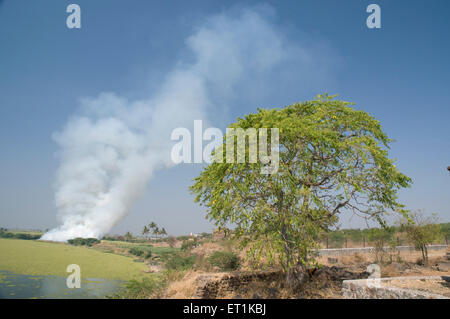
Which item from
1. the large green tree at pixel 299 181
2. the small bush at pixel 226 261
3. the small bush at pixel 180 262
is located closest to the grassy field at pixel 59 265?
the small bush at pixel 180 262

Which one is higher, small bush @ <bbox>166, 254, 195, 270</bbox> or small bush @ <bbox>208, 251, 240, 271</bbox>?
small bush @ <bbox>208, 251, 240, 271</bbox>

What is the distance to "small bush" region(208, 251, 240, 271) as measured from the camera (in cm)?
1511

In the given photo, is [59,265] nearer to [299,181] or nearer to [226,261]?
[226,261]

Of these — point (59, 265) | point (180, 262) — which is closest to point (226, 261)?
point (180, 262)

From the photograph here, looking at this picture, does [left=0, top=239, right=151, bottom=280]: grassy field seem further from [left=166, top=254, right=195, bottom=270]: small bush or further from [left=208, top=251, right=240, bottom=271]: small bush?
[left=208, top=251, right=240, bottom=271]: small bush

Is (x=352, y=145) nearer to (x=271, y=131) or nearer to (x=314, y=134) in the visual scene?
(x=314, y=134)

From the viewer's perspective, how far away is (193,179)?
476 inches

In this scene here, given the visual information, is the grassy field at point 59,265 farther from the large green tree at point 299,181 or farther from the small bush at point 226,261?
the large green tree at point 299,181

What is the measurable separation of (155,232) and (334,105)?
8689cm

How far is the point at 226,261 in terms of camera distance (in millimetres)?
15195

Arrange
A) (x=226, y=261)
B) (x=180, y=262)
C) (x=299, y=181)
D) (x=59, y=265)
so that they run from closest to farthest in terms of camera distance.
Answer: (x=299, y=181)
(x=226, y=261)
(x=180, y=262)
(x=59, y=265)

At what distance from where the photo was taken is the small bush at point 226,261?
15109mm

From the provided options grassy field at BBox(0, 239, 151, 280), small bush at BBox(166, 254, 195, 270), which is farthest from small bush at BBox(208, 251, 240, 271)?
grassy field at BBox(0, 239, 151, 280)

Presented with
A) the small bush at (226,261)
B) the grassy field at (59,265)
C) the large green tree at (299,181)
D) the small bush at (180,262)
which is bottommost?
the grassy field at (59,265)
